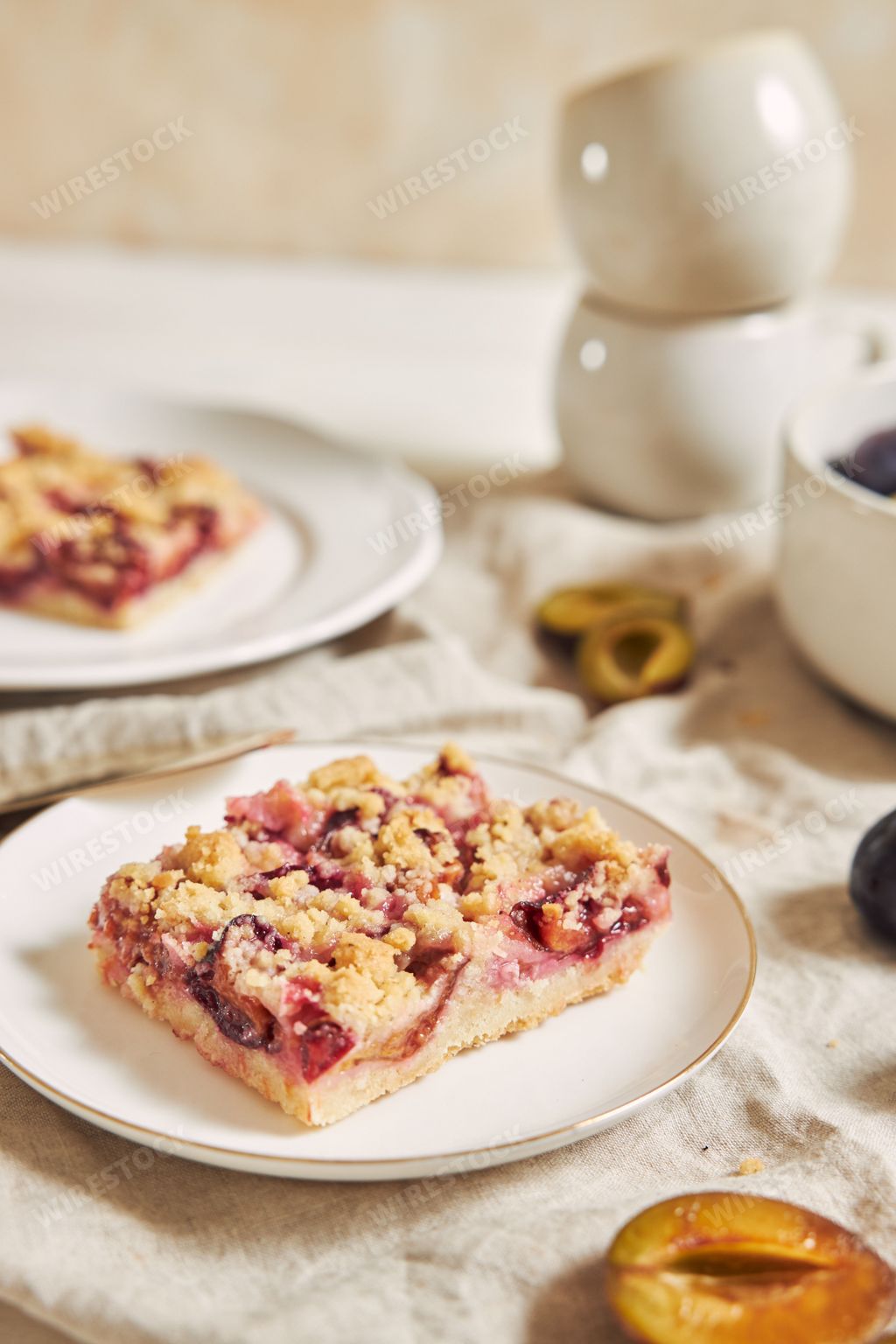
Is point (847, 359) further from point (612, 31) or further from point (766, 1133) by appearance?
point (766, 1133)

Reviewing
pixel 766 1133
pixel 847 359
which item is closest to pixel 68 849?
pixel 766 1133

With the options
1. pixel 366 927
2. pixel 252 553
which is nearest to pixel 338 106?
pixel 252 553

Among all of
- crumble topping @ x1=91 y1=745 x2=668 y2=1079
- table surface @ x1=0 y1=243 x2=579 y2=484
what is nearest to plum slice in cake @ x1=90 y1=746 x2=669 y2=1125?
crumble topping @ x1=91 y1=745 x2=668 y2=1079

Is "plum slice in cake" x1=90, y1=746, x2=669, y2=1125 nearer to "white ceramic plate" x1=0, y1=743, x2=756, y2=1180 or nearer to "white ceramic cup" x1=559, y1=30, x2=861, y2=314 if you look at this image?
"white ceramic plate" x1=0, y1=743, x2=756, y2=1180

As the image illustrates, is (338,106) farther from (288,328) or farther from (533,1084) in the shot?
(533,1084)

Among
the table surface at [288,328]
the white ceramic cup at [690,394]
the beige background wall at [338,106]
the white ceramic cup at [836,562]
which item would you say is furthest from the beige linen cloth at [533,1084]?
the beige background wall at [338,106]

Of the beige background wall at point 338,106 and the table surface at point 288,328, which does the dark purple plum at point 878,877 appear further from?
the beige background wall at point 338,106

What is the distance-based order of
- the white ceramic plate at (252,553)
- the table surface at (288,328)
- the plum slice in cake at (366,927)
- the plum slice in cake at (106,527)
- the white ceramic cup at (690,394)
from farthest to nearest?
1. the table surface at (288,328)
2. the white ceramic cup at (690,394)
3. the plum slice in cake at (106,527)
4. the white ceramic plate at (252,553)
5. the plum slice in cake at (366,927)
